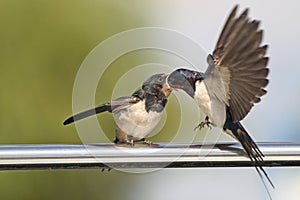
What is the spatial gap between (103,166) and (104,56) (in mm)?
303

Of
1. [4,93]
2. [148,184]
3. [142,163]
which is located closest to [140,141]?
[142,163]

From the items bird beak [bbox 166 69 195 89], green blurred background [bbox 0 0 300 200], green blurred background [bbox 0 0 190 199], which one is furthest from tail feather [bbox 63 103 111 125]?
green blurred background [bbox 0 0 190 199]

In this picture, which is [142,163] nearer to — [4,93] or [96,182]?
[4,93]

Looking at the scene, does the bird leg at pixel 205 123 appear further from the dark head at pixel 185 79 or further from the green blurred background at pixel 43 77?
the green blurred background at pixel 43 77

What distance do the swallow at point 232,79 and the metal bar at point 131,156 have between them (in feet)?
0.22

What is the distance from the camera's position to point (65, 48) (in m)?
3.80

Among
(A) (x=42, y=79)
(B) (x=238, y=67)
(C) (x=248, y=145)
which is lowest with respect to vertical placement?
(C) (x=248, y=145)

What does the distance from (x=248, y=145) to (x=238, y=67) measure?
12cm

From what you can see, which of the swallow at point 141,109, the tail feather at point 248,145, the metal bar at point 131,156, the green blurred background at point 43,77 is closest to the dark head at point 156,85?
the swallow at point 141,109

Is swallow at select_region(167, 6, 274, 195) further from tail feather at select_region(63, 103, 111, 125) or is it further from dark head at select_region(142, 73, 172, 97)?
tail feather at select_region(63, 103, 111, 125)

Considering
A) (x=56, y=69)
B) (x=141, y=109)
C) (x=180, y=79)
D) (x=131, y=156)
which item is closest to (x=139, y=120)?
(x=141, y=109)

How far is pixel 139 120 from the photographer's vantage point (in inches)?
47.7

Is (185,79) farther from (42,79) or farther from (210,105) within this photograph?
(42,79)

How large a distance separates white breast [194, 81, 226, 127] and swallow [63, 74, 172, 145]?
0.05 m
